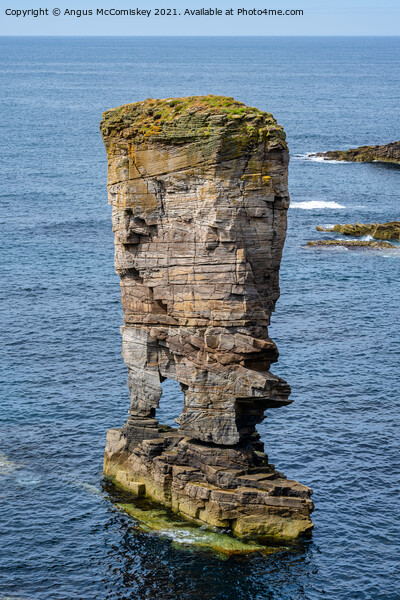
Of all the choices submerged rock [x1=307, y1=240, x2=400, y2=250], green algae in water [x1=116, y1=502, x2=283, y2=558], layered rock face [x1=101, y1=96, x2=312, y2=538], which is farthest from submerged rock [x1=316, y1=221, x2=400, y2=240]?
green algae in water [x1=116, y1=502, x2=283, y2=558]

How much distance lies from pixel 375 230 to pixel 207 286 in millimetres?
82533

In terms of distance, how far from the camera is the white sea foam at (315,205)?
16350 centimetres

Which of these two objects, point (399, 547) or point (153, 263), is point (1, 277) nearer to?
point (153, 263)

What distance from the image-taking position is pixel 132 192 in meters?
67.4

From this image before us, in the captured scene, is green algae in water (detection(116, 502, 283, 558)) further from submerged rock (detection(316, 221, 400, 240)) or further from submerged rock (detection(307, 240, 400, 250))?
submerged rock (detection(316, 221, 400, 240))

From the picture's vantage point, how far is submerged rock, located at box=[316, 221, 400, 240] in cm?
14238

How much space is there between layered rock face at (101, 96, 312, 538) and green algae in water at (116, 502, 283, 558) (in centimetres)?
81

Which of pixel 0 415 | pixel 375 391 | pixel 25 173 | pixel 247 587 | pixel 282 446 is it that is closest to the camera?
pixel 247 587

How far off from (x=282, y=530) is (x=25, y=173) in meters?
133

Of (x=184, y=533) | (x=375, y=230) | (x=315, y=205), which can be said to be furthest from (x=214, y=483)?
(x=315, y=205)

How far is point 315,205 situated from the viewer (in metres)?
165

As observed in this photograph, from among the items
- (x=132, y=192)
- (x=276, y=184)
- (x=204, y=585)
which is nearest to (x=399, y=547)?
(x=204, y=585)

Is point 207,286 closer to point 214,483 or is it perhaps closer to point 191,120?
point 191,120

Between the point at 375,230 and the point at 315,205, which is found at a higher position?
the point at 315,205
